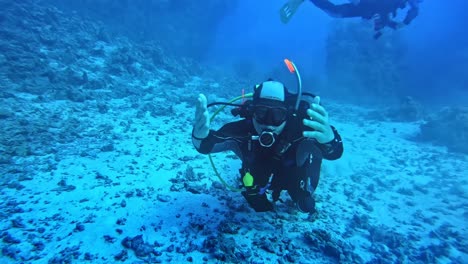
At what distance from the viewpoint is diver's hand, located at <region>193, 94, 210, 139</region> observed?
284 cm

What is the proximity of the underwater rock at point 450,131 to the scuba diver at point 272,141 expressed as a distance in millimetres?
9530

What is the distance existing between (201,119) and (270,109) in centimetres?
84

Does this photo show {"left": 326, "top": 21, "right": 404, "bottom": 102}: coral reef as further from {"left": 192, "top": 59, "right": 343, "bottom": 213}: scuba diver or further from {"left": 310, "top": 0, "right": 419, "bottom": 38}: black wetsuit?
{"left": 192, "top": 59, "right": 343, "bottom": 213}: scuba diver

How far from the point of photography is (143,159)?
529cm

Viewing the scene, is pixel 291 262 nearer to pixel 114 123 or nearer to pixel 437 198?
pixel 437 198

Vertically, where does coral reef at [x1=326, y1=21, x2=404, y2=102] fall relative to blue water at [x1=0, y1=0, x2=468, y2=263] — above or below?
above

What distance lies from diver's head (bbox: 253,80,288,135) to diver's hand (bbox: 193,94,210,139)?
621 millimetres

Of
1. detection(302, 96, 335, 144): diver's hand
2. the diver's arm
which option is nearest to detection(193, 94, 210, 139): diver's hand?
the diver's arm

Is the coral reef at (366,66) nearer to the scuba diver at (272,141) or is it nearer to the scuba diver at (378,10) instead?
the scuba diver at (378,10)

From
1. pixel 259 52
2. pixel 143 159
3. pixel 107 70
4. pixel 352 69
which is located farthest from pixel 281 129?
pixel 259 52

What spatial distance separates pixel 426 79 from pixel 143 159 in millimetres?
24166

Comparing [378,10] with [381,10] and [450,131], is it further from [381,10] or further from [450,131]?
[450,131]

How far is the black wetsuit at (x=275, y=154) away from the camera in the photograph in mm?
3236

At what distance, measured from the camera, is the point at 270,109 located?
3.10 m
